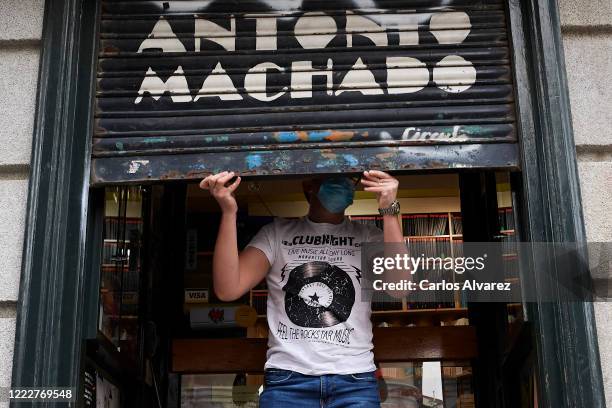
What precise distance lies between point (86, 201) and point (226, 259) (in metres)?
0.59

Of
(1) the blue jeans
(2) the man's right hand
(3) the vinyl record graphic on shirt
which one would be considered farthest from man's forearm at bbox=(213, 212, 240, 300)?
(1) the blue jeans

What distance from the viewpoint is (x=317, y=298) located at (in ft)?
11.2

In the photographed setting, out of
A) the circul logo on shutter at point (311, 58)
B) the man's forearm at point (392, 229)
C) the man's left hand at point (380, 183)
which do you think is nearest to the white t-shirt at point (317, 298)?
the man's forearm at point (392, 229)

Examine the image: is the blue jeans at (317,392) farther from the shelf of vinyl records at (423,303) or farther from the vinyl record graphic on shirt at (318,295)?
the shelf of vinyl records at (423,303)

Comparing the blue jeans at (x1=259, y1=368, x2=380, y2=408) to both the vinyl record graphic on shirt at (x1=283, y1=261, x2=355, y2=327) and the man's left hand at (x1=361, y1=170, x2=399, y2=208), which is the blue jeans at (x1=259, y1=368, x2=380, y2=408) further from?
the man's left hand at (x1=361, y1=170, x2=399, y2=208)

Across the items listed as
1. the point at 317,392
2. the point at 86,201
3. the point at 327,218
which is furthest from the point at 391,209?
the point at 86,201

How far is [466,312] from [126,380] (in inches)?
70.1

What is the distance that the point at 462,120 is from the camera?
3074mm

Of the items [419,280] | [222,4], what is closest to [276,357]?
[419,280]

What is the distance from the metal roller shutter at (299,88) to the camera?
3045mm

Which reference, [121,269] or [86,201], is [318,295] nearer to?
[121,269]

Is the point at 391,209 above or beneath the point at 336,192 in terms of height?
beneath

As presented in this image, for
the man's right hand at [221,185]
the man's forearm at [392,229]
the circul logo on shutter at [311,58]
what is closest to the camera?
the man's right hand at [221,185]

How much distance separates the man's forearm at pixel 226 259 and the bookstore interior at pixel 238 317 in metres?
0.20
